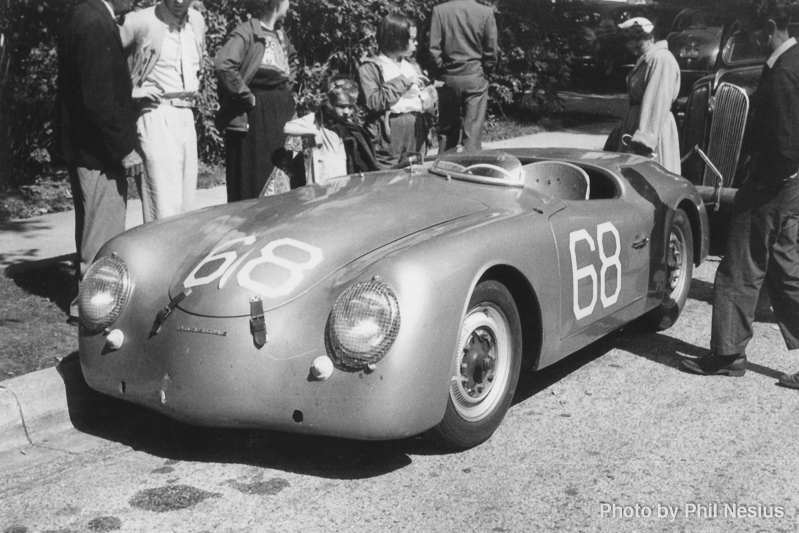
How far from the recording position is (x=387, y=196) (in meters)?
4.88

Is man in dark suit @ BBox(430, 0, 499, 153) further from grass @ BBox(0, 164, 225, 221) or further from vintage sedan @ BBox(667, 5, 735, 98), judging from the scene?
vintage sedan @ BBox(667, 5, 735, 98)

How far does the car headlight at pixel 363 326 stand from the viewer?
378 cm

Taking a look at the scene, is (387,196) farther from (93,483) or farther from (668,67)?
(668,67)

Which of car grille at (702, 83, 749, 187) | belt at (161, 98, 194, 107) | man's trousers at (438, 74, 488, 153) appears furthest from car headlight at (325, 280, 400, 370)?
man's trousers at (438, 74, 488, 153)

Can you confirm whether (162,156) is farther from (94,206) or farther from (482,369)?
(482,369)

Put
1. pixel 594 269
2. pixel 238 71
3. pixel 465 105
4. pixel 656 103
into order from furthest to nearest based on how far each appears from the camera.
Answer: pixel 465 105, pixel 656 103, pixel 238 71, pixel 594 269

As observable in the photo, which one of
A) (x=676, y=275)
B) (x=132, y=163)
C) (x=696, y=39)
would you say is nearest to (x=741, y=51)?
(x=676, y=275)

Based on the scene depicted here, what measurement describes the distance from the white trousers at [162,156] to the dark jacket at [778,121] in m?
3.42

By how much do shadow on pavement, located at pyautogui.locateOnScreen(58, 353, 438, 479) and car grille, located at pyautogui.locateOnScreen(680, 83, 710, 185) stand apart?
15.4 ft

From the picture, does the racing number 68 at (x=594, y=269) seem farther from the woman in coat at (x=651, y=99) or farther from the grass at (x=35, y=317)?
the grass at (x=35, y=317)

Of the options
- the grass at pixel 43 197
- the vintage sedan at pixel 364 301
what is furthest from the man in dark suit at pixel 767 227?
the grass at pixel 43 197

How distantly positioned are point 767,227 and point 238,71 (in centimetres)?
369

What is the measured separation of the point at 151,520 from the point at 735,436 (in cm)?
255

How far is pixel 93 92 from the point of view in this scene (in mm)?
5488
